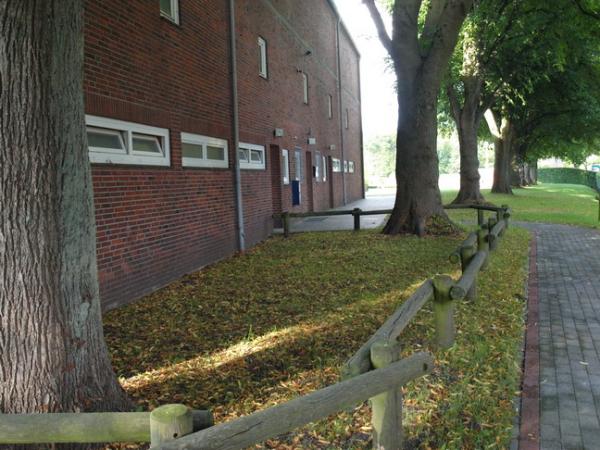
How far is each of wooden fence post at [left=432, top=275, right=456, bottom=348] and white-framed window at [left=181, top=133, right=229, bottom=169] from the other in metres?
5.52

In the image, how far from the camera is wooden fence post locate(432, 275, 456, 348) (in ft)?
16.6

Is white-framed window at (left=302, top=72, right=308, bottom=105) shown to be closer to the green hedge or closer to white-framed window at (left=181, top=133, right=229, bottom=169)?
white-framed window at (left=181, top=133, right=229, bottom=169)

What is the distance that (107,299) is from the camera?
6980 millimetres

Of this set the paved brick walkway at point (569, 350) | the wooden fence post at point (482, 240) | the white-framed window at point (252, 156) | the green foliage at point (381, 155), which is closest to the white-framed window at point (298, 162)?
the white-framed window at point (252, 156)

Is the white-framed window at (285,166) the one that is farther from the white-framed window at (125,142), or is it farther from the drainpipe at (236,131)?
the white-framed window at (125,142)

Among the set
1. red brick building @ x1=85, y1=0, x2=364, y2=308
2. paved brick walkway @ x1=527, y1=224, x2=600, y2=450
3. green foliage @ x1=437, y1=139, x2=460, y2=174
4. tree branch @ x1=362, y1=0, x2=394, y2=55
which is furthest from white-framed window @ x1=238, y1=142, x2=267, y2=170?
green foliage @ x1=437, y1=139, x2=460, y2=174

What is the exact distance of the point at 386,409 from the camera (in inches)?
127

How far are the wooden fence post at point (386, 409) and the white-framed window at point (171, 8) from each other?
301 inches

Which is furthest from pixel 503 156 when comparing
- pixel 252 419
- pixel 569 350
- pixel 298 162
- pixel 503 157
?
pixel 252 419

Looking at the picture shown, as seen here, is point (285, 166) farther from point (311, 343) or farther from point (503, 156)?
point (503, 156)

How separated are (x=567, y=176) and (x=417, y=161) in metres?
63.7

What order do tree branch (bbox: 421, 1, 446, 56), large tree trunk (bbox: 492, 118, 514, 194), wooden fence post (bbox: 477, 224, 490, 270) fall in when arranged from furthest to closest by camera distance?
1. large tree trunk (bbox: 492, 118, 514, 194)
2. tree branch (bbox: 421, 1, 446, 56)
3. wooden fence post (bbox: 477, 224, 490, 270)

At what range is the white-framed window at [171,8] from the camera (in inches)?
363

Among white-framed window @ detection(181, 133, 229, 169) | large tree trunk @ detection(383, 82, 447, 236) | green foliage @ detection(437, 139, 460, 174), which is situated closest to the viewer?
white-framed window @ detection(181, 133, 229, 169)
